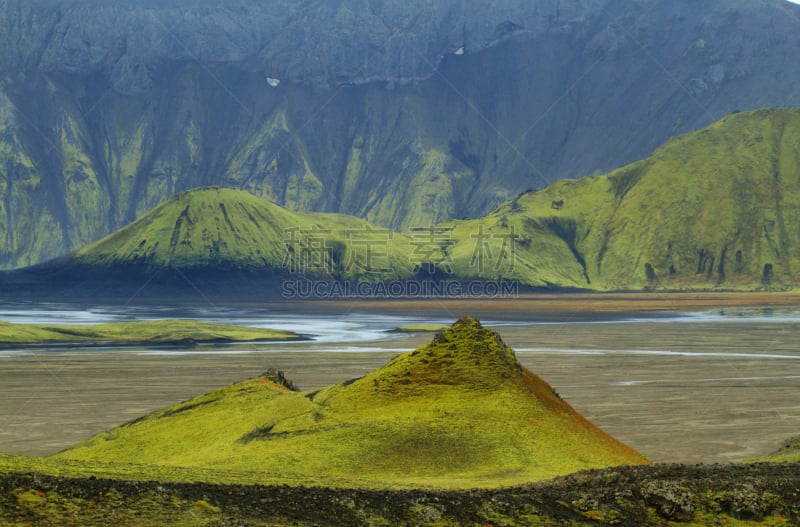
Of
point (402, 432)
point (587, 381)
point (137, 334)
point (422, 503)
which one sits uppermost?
point (402, 432)

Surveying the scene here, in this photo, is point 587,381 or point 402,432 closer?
point 402,432

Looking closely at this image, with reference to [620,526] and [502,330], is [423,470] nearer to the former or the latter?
[620,526]

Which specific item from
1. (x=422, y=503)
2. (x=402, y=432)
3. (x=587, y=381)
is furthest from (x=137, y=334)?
(x=422, y=503)

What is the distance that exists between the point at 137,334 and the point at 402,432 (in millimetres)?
98128

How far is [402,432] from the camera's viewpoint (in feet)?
92.8

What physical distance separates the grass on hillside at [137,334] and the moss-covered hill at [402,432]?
82542mm

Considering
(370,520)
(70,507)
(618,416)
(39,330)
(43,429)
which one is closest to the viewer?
(70,507)

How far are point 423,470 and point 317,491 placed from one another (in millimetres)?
5766

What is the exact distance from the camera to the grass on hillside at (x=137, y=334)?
376 feet

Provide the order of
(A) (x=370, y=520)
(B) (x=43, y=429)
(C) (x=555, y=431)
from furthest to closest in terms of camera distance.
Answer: (B) (x=43, y=429) < (C) (x=555, y=431) < (A) (x=370, y=520)

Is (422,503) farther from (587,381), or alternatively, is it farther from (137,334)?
(137,334)

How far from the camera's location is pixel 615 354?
93.3 metres

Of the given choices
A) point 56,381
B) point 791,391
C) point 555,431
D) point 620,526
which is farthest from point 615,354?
point 620,526

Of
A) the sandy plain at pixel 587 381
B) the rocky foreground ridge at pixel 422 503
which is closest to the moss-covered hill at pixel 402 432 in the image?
the rocky foreground ridge at pixel 422 503
